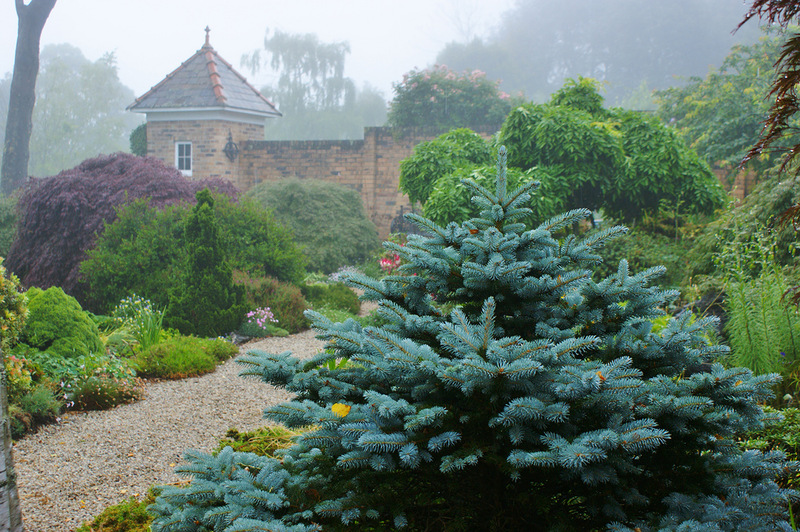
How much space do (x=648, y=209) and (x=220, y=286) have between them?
7.03 metres

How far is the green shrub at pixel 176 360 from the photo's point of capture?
19.4 ft

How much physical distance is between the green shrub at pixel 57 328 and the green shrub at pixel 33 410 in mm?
756

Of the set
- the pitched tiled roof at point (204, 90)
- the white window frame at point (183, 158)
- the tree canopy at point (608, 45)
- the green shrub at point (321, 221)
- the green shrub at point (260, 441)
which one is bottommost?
the green shrub at point (260, 441)

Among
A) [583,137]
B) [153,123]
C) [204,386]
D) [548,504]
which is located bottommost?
[204,386]

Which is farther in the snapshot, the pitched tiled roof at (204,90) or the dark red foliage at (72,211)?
the pitched tiled roof at (204,90)

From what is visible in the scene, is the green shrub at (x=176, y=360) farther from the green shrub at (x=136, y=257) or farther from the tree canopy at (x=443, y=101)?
the tree canopy at (x=443, y=101)

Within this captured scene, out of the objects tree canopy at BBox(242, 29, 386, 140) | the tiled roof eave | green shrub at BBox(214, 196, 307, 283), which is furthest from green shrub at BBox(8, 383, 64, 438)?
tree canopy at BBox(242, 29, 386, 140)

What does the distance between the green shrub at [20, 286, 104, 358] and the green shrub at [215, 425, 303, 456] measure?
2.35 metres

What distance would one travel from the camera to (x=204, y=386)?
5688 mm

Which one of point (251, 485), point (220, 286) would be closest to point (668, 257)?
point (220, 286)

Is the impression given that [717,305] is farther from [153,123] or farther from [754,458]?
[153,123]

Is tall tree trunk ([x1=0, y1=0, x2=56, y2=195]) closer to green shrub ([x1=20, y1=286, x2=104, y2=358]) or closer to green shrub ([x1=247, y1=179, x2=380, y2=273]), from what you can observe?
green shrub ([x1=247, y1=179, x2=380, y2=273])

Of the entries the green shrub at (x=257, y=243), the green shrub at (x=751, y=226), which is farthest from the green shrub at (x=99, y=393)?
the green shrub at (x=751, y=226)

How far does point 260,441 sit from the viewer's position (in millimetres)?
3727
